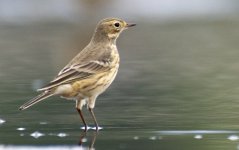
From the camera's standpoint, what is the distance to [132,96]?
13.6 meters

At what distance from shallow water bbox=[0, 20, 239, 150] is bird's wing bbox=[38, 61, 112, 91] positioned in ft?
1.81

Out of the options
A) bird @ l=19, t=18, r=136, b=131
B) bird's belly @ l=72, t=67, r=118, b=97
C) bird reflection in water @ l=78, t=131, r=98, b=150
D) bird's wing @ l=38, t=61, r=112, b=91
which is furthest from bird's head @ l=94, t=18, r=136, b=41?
bird reflection in water @ l=78, t=131, r=98, b=150

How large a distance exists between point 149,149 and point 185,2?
64.5ft

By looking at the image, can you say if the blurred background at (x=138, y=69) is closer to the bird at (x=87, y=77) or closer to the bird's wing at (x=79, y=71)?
the bird at (x=87, y=77)

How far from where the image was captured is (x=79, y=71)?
11.1m

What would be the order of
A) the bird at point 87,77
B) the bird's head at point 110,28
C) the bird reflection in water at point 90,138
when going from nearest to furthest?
1. the bird reflection in water at point 90,138
2. the bird at point 87,77
3. the bird's head at point 110,28

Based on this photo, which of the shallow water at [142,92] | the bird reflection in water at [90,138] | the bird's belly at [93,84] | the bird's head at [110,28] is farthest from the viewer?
the bird's head at [110,28]

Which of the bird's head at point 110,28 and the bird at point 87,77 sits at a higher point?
the bird's head at point 110,28

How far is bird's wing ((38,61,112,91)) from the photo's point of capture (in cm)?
1080

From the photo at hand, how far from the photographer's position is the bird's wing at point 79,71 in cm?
1080

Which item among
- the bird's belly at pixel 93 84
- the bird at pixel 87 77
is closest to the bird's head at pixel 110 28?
the bird at pixel 87 77

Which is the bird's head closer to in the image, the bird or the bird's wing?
the bird

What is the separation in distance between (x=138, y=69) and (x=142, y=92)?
122 inches

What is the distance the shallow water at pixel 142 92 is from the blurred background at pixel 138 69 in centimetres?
2
